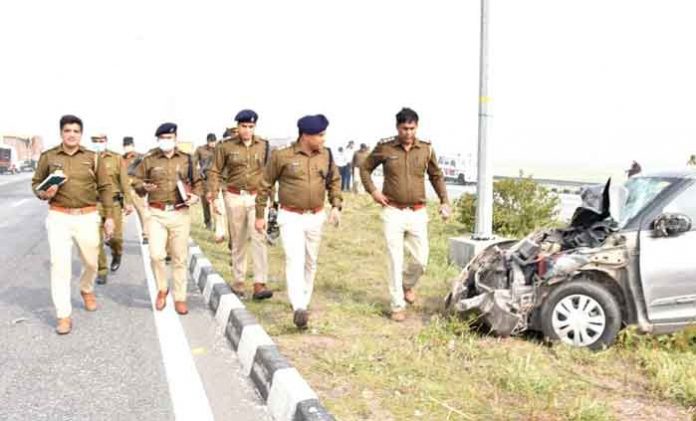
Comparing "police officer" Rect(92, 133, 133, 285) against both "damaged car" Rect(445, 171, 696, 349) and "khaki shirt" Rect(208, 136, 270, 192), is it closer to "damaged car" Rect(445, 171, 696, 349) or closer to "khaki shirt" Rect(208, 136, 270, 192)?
"khaki shirt" Rect(208, 136, 270, 192)

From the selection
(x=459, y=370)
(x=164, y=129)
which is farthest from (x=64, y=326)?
(x=459, y=370)

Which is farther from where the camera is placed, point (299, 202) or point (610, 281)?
point (299, 202)

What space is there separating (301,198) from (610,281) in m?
2.65

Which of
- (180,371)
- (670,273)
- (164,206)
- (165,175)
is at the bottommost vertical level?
(180,371)

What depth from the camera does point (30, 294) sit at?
299 inches

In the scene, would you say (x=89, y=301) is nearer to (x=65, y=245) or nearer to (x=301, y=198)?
(x=65, y=245)

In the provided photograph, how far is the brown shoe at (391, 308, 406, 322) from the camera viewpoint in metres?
6.20

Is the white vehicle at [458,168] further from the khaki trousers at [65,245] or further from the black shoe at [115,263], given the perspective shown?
the khaki trousers at [65,245]

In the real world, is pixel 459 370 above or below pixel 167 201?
below

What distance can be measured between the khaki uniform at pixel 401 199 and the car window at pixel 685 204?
212 centimetres

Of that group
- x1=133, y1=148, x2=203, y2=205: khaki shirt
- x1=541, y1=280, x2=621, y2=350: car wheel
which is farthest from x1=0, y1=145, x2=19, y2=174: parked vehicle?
x1=541, y1=280, x2=621, y2=350: car wheel

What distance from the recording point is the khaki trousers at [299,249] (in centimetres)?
570

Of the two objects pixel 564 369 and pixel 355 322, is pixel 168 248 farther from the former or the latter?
pixel 564 369

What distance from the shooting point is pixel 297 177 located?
19.4 ft
